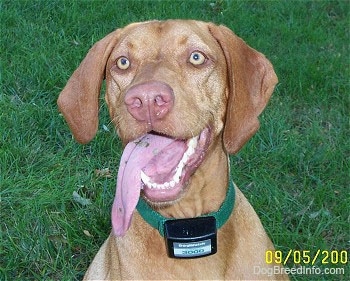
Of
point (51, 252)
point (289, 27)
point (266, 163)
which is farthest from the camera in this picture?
point (289, 27)

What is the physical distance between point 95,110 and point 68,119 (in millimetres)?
161

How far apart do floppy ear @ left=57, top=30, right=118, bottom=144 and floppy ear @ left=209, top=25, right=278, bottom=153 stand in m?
0.55

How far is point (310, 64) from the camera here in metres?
6.69

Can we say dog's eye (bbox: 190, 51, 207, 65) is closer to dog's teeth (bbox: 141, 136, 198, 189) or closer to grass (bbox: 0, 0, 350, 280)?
dog's teeth (bbox: 141, 136, 198, 189)

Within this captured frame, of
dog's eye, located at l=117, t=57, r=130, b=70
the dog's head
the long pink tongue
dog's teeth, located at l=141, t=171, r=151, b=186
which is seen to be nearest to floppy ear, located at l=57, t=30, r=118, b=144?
the dog's head

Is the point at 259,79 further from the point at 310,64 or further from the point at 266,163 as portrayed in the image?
the point at 310,64

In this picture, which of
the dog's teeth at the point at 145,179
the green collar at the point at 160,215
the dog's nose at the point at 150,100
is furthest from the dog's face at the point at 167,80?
the green collar at the point at 160,215

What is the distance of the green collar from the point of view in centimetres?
338

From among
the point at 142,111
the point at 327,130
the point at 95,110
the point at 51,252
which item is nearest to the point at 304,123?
the point at 327,130

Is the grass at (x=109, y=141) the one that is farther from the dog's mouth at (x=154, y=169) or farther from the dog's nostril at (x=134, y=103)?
the dog's nostril at (x=134, y=103)

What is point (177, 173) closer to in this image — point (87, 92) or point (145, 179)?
point (145, 179)

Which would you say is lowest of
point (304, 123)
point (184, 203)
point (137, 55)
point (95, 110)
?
point (304, 123)
